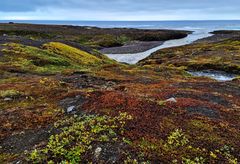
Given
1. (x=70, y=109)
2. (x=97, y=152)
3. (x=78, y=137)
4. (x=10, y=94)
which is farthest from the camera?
(x=10, y=94)

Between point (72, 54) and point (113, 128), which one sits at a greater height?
point (113, 128)

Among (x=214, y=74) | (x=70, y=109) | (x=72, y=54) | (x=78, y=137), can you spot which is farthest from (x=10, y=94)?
(x=214, y=74)

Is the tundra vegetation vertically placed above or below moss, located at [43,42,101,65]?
above

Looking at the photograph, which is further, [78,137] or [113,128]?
[113,128]

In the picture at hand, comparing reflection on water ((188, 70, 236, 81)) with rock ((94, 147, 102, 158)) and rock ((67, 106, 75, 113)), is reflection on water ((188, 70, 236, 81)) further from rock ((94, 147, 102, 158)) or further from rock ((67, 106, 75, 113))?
rock ((94, 147, 102, 158))

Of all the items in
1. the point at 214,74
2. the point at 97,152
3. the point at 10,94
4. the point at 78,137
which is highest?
the point at 78,137

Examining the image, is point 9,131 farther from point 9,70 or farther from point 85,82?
point 9,70

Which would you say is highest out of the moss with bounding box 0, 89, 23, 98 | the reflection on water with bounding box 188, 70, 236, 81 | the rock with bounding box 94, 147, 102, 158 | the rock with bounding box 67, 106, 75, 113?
the rock with bounding box 94, 147, 102, 158

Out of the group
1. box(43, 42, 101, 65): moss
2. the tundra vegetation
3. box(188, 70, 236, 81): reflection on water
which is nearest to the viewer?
the tundra vegetation

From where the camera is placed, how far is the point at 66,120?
1677 centimetres

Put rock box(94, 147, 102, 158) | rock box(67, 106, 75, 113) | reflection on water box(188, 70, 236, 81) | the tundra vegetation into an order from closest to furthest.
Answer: rock box(94, 147, 102, 158), the tundra vegetation, rock box(67, 106, 75, 113), reflection on water box(188, 70, 236, 81)

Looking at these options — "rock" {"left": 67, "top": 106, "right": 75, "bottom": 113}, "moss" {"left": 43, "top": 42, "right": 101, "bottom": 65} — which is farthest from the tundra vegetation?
"moss" {"left": 43, "top": 42, "right": 101, "bottom": 65}

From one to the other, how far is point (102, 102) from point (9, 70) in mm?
26456

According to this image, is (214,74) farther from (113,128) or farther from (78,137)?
(78,137)
